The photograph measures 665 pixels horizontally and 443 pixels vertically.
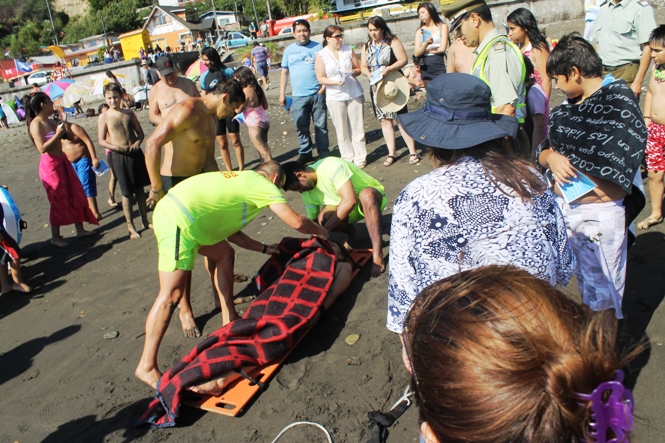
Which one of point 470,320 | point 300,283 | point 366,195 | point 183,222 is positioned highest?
point 470,320

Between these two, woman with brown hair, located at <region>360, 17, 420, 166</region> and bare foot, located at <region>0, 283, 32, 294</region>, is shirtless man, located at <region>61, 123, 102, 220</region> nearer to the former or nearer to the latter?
bare foot, located at <region>0, 283, 32, 294</region>

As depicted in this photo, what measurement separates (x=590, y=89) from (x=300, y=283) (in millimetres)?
2459

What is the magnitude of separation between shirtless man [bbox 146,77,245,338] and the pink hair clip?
382 cm

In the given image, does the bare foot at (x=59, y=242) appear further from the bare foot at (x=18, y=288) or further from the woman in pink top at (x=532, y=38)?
the woman in pink top at (x=532, y=38)

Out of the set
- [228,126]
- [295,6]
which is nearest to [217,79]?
[228,126]

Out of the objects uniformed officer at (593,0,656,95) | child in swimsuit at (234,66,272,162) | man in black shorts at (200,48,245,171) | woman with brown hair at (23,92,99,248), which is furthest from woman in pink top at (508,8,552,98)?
woman with brown hair at (23,92,99,248)

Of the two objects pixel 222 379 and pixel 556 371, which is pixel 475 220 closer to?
pixel 556 371

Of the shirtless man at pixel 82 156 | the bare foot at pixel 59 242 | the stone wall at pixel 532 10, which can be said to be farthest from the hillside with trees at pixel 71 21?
the bare foot at pixel 59 242

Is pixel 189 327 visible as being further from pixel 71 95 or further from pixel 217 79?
pixel 71 95

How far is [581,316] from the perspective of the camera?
3.33 ft

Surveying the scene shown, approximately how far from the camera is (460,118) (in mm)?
2020

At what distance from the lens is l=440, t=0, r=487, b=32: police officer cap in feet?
14.6

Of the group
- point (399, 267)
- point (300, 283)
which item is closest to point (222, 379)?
point (300, 283)

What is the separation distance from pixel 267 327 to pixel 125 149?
4262 millimetres
